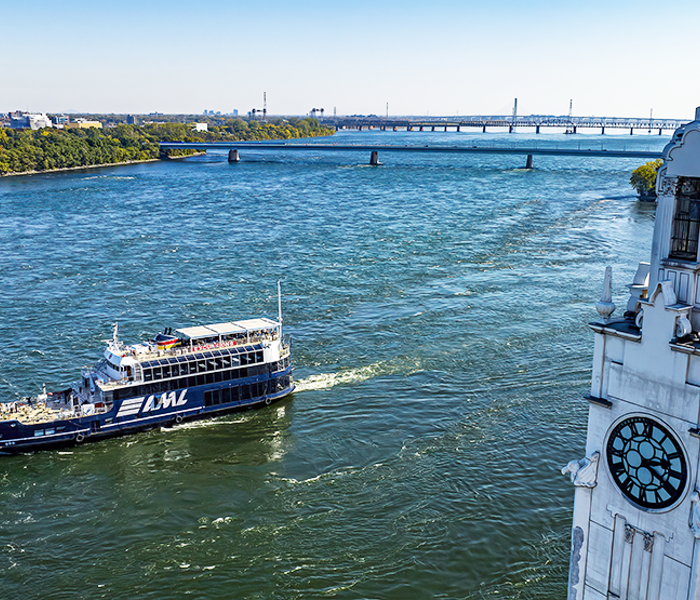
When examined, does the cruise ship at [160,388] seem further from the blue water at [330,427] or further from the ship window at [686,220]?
the ship window at [686,220]

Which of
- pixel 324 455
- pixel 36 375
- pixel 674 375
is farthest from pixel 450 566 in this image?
pixel 36 375

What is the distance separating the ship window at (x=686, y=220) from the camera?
15242 millimetres

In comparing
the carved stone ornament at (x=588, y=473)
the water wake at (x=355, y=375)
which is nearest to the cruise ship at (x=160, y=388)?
the water wake at (x=355, y=375)

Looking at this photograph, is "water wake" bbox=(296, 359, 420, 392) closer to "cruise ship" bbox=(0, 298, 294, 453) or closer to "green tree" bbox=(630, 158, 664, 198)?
"cruise ship" bbox=(0, 298, 294, 453)

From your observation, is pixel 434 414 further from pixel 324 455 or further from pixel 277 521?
pixel 277 521

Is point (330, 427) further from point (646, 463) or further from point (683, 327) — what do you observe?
point (683, 327)

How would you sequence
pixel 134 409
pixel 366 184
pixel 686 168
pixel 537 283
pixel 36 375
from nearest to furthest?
pixel 686 168 → pixel 134 409 → pixel 36 375 → pixel 537 283 → pixel 366 184

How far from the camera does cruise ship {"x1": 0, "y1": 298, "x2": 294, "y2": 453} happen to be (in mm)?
40938

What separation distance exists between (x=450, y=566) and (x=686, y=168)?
2009 cm

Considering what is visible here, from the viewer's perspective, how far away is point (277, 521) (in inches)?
1312

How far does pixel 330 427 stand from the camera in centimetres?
4247

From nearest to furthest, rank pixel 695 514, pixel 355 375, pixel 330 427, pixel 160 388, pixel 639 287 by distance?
pixel 695 514, pixel 639 287, pixel 330 427, pixel 160 388, pixel 355 375

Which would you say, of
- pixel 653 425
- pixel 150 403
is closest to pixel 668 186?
pixel 653 425

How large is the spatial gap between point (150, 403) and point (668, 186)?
3390 cm
